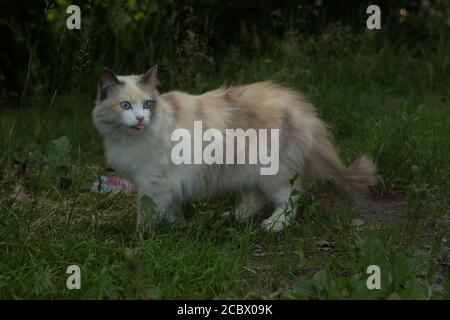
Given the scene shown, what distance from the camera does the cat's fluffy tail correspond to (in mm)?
3709

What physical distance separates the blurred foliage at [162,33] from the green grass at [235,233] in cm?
38

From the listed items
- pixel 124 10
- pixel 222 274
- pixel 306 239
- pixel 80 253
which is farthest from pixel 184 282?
pixel 124 10

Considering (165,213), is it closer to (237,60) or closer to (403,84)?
(237,60)

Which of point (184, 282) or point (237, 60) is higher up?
point (237, 60)

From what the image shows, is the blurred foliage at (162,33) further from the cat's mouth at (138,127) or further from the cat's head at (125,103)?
the cat's mouth at (138,127)

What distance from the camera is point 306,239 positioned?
10.5 feet

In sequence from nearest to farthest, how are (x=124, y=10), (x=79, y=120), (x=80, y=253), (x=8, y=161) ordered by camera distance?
(x=80, y=253)
(x=8, y=161)
(x=79, y=120)
(x=124, y=10)

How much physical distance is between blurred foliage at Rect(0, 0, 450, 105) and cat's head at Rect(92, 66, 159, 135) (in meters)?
0.36

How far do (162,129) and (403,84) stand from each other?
3578 mm

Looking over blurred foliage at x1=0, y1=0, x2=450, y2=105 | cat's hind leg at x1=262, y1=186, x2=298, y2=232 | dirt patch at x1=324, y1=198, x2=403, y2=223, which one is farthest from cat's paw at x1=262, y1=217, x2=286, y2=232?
blurred foliage at x1=0, y1=0, x2=450, y2=105

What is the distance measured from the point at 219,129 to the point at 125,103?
56 centimetres

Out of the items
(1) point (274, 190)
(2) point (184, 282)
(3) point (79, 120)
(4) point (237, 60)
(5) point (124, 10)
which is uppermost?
(5) point (124, 10)

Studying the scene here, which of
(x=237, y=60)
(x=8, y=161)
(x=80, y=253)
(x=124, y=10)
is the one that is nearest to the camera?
(x=80, y=253)

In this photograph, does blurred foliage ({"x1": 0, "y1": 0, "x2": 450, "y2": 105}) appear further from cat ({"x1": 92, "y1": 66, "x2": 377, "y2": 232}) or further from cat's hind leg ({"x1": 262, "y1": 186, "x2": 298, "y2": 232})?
cat's hind leg ({"x1": 262, "y1": 186, "x2": 298, "y2": 232})
